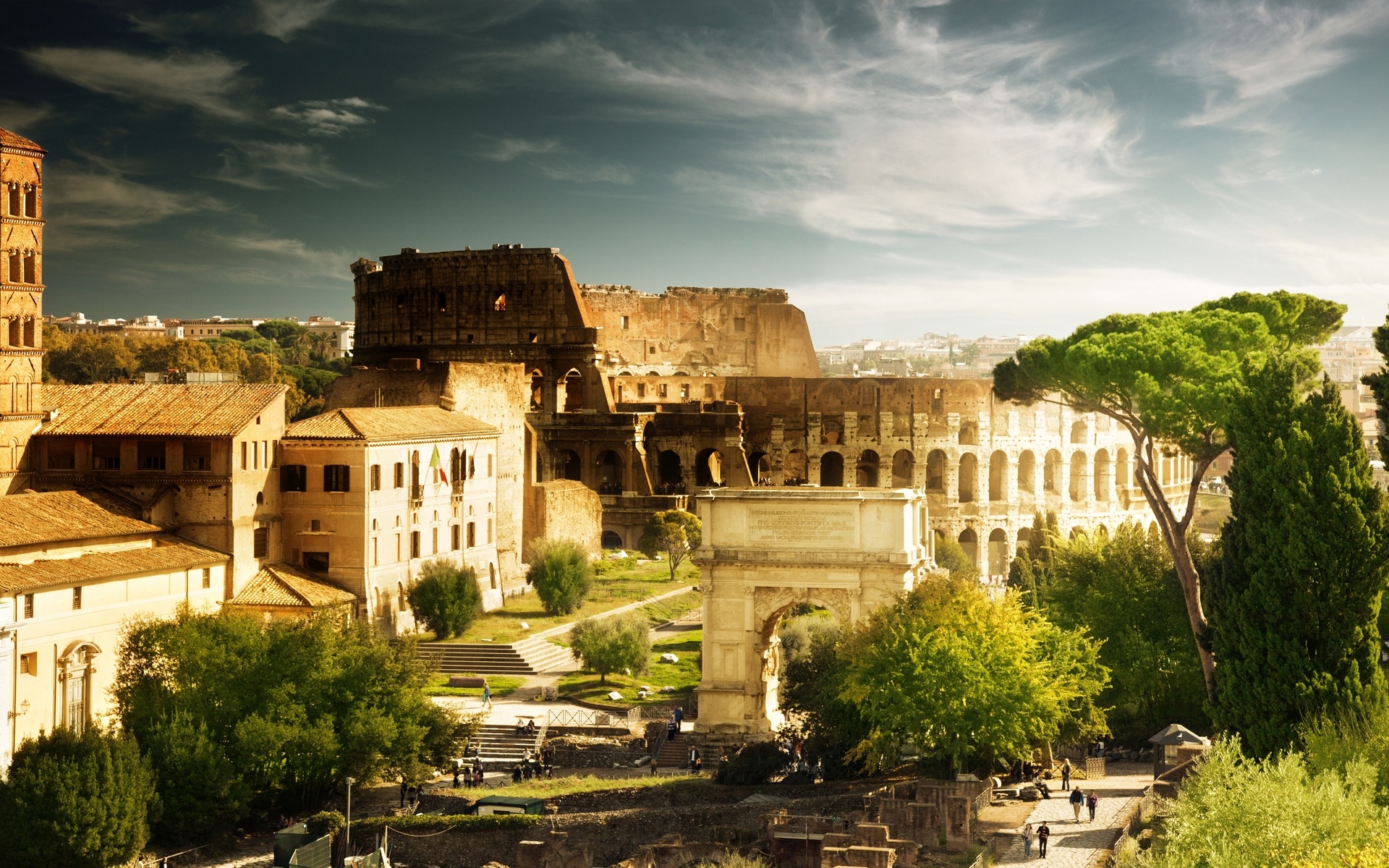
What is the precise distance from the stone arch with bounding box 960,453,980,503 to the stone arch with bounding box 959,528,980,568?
154 centimetres

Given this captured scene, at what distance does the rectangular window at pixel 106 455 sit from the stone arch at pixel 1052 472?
159ft

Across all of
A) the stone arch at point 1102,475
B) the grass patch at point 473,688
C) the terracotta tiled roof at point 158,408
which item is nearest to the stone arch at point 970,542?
the stone arch at point 1102,475

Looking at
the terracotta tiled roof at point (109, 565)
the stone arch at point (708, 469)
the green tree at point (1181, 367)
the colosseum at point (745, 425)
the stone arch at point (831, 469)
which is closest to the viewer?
the terracotta tiled roof at point (109, 565)

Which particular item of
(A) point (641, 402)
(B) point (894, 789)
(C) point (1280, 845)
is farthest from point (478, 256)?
(C) point (1280, 845)

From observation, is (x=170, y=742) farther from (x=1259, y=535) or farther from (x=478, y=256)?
(x=478, y=256)

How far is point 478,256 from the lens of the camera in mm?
79438

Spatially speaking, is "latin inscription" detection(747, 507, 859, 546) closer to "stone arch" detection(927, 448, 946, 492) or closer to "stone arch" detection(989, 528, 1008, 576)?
"stone arch" detection(989, 528, 1008, 576)

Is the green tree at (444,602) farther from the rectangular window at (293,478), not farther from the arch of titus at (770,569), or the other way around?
the arch of titus at (770,569)

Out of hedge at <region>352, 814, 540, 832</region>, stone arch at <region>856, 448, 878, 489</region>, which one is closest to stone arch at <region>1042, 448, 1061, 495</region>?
stone arch at <region>856, 448, 878, 489</region>

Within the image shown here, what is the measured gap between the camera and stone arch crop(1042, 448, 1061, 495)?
8000 centimetres

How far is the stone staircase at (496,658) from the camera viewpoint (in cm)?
4478

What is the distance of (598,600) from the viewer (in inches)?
2122

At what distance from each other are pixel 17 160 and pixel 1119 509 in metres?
56.0

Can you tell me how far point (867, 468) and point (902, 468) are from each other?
1870 millimetres
